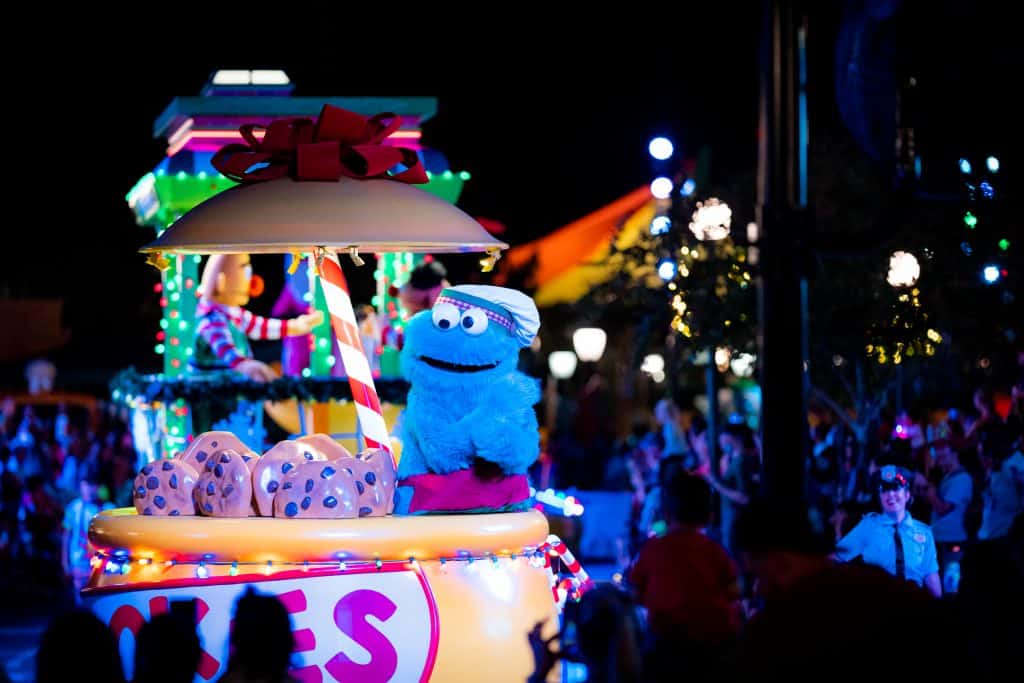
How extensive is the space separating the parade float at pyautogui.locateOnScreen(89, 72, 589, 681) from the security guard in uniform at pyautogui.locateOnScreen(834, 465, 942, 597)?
4.75 feet

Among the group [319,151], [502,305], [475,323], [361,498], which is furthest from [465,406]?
[319,151]

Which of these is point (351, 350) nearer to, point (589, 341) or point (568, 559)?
point (568, 559)

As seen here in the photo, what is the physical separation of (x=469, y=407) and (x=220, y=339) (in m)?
6.40

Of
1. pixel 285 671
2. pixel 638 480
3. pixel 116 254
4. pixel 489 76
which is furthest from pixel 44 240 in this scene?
pixel 285 671

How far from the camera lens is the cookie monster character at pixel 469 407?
27.7ft

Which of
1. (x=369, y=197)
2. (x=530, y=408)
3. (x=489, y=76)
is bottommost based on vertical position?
(x=530, y=408)

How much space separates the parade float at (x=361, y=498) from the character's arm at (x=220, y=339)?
17.4 ft

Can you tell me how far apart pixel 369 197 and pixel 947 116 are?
3174 mm

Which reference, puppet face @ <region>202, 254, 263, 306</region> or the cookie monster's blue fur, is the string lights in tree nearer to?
the cookie monster's blue fur

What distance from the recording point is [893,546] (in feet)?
28.7

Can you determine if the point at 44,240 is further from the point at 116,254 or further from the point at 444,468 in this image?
the point at 444,468

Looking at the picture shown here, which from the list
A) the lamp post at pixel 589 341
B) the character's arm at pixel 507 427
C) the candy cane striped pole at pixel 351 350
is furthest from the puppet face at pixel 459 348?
the lamp post at pixel 589 341

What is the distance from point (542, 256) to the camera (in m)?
28.0

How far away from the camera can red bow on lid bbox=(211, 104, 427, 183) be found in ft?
29.1
